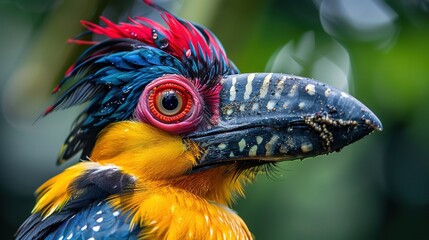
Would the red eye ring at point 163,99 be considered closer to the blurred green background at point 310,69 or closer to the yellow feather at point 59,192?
the yellow feather at point 59,192

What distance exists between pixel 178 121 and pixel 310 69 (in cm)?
207

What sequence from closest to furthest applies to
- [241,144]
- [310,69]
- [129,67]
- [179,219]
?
[179,219] < [241,144] < [129,67] < [310,69]

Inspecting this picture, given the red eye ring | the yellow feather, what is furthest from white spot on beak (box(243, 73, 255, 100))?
the yellow feather

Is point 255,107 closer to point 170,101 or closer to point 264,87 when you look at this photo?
point 264,87

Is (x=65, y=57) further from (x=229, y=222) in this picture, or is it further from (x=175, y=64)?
(x=229, y=222)

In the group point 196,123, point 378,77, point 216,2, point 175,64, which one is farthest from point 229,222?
point 378,77

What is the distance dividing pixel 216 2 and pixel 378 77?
61.3 inches

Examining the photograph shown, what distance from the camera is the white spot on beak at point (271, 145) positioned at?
2623mm

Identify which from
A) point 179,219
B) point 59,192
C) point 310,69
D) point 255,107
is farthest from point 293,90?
point 310,69

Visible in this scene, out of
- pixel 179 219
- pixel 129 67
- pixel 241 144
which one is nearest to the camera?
pixel 179 219

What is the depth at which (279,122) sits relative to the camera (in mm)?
2611

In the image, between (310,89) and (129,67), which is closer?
(310,89)

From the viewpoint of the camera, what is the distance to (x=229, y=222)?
2.76 m

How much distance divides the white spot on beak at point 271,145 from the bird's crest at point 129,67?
34cm
